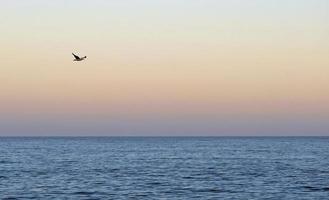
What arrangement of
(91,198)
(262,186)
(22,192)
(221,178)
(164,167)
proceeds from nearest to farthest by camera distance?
1. (91,198)
2. (22,192)
3. (262,186)
4. (221,178)
5. (164,167)

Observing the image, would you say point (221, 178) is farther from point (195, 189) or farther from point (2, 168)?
point (2, 168)

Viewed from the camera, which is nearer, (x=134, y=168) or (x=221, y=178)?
(x=221, y=178)

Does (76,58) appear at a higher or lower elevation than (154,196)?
higher

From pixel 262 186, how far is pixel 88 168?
31559mm

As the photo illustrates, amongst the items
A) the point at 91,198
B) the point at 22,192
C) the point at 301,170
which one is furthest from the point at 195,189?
the point at 301,170

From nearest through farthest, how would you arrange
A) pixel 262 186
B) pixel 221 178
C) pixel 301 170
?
pixel 262 186 → pixel 221 178 → pixel 301 170

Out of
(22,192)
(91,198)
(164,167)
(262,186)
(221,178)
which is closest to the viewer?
(91,198)

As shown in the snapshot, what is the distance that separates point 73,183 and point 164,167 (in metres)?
26.5

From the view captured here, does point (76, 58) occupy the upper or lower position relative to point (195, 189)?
upper

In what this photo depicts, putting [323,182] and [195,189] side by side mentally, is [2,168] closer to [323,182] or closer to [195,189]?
[195,189]

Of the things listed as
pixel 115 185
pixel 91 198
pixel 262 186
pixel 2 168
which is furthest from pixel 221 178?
pixel 2 168

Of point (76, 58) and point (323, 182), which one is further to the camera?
point (323, 182)

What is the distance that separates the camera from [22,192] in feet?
206

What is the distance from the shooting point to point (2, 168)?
92312 mm
